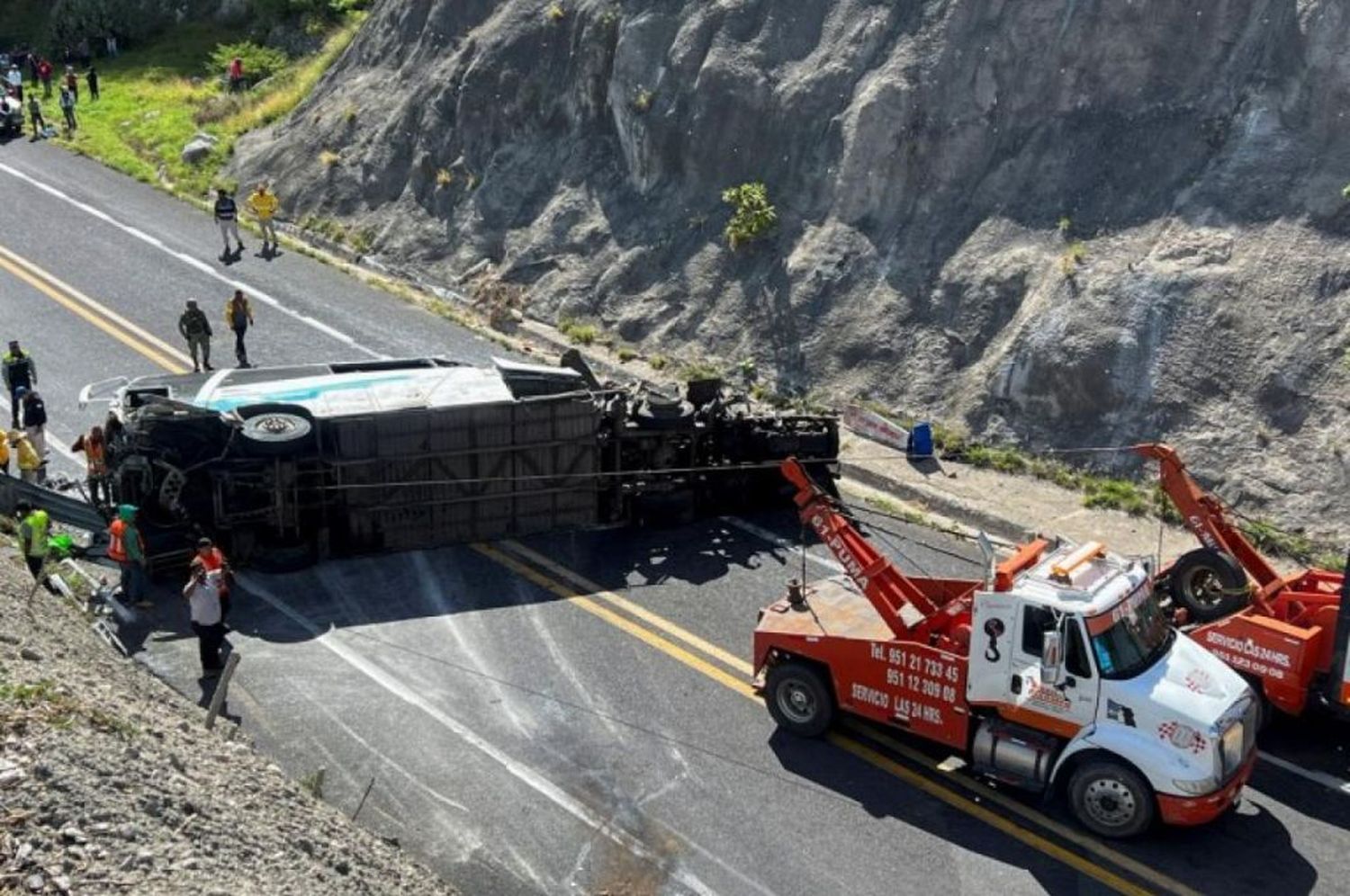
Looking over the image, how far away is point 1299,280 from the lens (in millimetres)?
21688

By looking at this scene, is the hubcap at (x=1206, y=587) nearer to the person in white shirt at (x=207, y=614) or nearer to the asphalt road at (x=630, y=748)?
the asphalt road at (x=630, y=748)

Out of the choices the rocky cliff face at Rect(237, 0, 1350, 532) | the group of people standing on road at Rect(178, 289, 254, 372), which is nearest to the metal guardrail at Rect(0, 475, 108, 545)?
the group of people standing on road at Rect(178, 289, 254, 372)

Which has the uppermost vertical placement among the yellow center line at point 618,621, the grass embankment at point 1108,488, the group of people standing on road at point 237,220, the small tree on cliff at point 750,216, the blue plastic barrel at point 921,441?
the small tree on cliff at point 750,216

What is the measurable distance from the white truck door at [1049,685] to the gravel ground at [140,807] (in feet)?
17.2

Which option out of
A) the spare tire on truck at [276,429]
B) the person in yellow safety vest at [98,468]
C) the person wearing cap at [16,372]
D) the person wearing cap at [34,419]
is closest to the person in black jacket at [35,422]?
the person wearing cap at [34,419]

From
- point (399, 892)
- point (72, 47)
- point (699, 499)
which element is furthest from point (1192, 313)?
point (72, 47)

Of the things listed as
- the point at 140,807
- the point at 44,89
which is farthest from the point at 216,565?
the point at 44,89

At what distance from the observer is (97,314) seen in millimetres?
27328

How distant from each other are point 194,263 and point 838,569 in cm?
1632

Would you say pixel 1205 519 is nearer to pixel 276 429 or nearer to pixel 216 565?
pixel 216 565

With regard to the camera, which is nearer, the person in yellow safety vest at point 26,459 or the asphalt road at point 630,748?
the asphalt road at point 630,748

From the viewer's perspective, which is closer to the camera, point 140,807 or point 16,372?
point 140,807

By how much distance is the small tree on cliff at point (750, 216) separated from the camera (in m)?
26.5

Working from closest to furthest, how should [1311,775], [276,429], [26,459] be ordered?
[1311,775] < [276,429] < [26,459]
